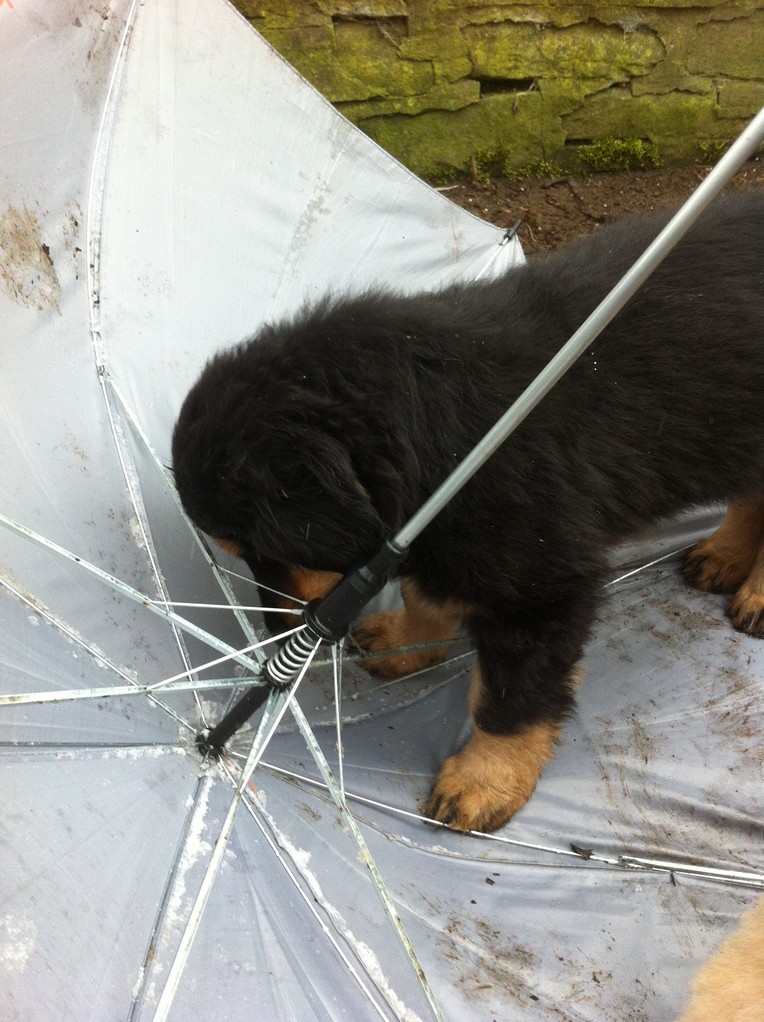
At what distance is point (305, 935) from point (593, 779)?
1027 mm

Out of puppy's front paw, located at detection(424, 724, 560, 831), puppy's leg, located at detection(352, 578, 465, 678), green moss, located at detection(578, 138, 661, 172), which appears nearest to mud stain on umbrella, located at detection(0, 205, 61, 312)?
puppy's leg, located at detection(352, 578, 465, 678)

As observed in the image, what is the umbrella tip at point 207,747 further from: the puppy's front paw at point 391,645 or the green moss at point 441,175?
the green moss at point 441,175

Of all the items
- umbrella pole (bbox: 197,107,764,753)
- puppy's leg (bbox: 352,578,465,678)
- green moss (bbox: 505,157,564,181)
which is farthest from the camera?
green moss (bbox: 505,157,564,181)

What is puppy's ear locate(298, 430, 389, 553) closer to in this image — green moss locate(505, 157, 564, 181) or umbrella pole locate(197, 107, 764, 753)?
umbrella pole locate(197, 107, 764, 753)

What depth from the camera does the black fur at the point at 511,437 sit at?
1.83m

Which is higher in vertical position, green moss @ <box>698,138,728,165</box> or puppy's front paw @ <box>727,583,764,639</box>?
green moss @ <box>698,138,728,165</box>

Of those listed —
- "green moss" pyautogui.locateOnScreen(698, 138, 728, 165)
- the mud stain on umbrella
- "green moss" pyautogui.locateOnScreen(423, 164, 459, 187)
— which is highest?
the mud stain on umbrella

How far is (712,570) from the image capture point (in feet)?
9.79

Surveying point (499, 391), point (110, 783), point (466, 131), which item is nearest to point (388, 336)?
point (499, 391)

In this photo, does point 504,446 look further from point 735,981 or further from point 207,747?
point 735,981

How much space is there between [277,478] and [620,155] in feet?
13.2

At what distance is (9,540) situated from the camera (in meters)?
1.67

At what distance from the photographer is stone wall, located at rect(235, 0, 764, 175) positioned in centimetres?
407

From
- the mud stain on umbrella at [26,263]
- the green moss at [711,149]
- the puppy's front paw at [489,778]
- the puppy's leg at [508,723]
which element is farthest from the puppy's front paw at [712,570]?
the green moss at [711,149]
